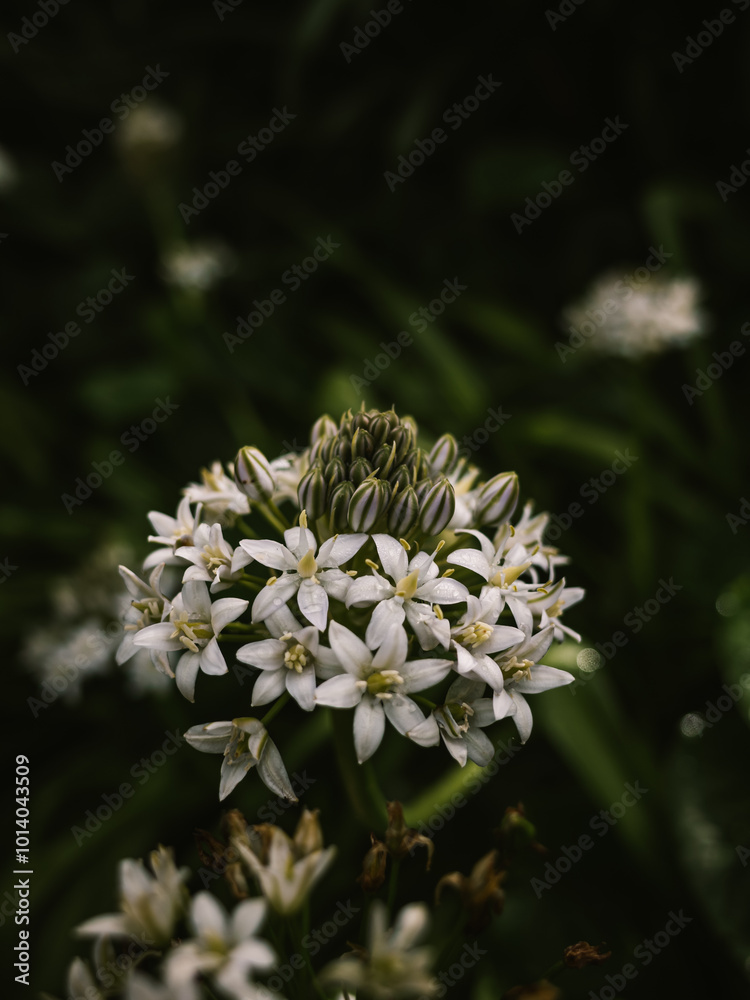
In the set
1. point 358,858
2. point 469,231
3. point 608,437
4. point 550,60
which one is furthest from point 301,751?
point 550,60

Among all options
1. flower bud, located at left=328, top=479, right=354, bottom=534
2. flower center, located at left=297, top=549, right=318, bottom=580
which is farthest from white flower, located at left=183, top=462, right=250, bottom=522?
flower center, located at left=297, top=549, right=318, bottom=580

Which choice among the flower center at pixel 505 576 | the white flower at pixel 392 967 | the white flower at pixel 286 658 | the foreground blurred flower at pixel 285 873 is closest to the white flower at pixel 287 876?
the foreground blurred flower at pixel 285 873

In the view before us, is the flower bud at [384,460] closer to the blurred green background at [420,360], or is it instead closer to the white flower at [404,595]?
the white flower at [404,595]

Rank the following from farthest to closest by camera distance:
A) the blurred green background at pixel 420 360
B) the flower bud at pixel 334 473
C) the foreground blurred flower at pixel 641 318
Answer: the foreground blurred flower at pixel 641 318 < the blurred green background at pixel 420 360 < the flower bud at pixel 334 473

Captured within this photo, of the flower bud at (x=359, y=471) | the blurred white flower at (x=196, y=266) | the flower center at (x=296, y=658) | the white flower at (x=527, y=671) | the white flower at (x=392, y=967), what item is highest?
the blurred white flower at (x=196, y=266)

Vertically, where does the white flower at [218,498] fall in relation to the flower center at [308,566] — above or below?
above

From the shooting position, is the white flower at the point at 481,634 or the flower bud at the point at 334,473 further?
the flower bud at the point at 334,473

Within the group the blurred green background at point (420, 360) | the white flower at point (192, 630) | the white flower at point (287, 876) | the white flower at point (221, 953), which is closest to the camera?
the white flower at point (221, 953)
